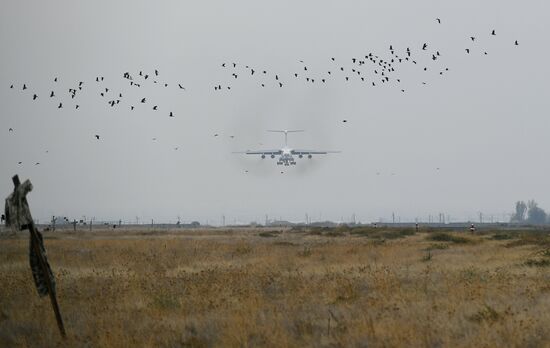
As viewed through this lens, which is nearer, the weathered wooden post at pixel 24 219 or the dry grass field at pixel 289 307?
the weathered wooden post at pixel 24 219

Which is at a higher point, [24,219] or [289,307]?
[24,219]

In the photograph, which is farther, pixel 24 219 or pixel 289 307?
pixel 289 307

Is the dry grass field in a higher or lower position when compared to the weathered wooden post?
lower

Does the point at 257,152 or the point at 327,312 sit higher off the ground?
the point at 257,152

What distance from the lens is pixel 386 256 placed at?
111ft

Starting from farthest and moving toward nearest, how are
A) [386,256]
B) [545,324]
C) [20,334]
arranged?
[386,256] < [20,334] < [545,324]

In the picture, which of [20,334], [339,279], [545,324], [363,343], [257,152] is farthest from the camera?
[257,152]

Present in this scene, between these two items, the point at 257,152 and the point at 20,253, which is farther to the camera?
the point at 257,152

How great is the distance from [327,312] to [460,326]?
12.1 ft

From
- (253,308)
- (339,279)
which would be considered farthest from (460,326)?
(339,279)

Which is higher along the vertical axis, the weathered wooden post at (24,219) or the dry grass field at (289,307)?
the weathered wooden post at (24,219)

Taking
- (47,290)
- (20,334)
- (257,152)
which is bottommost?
(20,334)

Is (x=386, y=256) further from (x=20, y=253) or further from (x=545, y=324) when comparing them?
(x=20, y=253)

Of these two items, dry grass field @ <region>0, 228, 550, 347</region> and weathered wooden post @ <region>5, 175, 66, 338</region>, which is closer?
weathered wooden post @ <region>5, 175, 66, 338</region>
